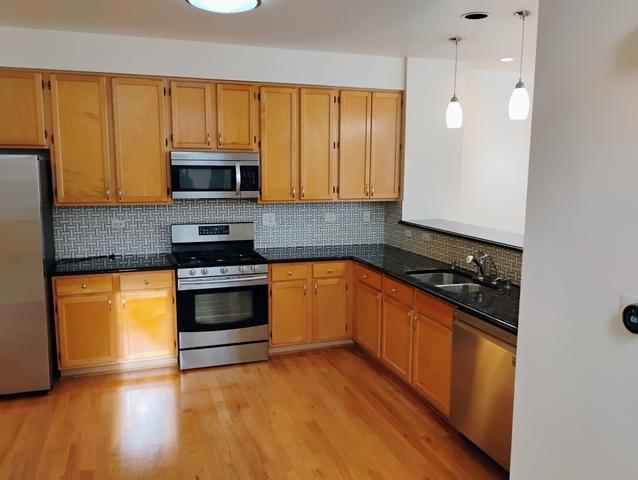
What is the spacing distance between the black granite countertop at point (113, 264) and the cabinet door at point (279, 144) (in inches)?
40.6

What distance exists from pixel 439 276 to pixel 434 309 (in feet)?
2.51

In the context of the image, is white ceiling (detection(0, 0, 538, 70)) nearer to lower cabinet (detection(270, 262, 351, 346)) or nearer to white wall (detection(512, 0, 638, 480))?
white wall (detection(512, 0, 638, 480))

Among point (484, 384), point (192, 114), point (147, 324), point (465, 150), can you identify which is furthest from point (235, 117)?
point (484, 384)

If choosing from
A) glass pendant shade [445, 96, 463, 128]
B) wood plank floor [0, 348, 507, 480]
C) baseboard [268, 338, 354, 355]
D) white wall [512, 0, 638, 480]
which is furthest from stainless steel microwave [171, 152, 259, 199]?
white wall [512, 0, 638, 480]

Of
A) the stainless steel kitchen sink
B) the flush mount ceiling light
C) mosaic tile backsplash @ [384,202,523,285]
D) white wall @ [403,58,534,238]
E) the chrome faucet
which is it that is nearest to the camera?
the flush mount ceiling light

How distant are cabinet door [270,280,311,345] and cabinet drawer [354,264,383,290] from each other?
1.53 ft

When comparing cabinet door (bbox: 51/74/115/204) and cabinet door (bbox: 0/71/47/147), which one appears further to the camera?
cabinet door (bbox: 51/74/115/204)

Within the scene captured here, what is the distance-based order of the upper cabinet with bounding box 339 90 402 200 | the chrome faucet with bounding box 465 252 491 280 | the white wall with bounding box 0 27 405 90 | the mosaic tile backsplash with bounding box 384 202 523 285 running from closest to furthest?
the mosaic tile backsplash with bounding box 384 202 523 285
the chrome faucet with bounding box 465 252 491 280
the white wall with bounding box 0 27 405 90
the upper cabinet with bounding box 339 90 402 200

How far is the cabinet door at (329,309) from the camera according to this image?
452 centimetres

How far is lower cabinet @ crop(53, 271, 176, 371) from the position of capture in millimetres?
3861

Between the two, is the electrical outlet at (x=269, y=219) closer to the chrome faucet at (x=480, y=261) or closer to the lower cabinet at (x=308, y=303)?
the lower cabinet at (x=308, y=303)

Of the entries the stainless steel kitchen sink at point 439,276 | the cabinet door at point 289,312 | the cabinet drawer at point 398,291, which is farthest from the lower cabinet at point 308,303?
the stainless steel kitchen sink at point 439,276

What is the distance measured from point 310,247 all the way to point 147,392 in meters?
1.99

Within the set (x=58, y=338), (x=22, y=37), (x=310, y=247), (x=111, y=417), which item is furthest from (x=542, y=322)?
(x=22, y=37)
